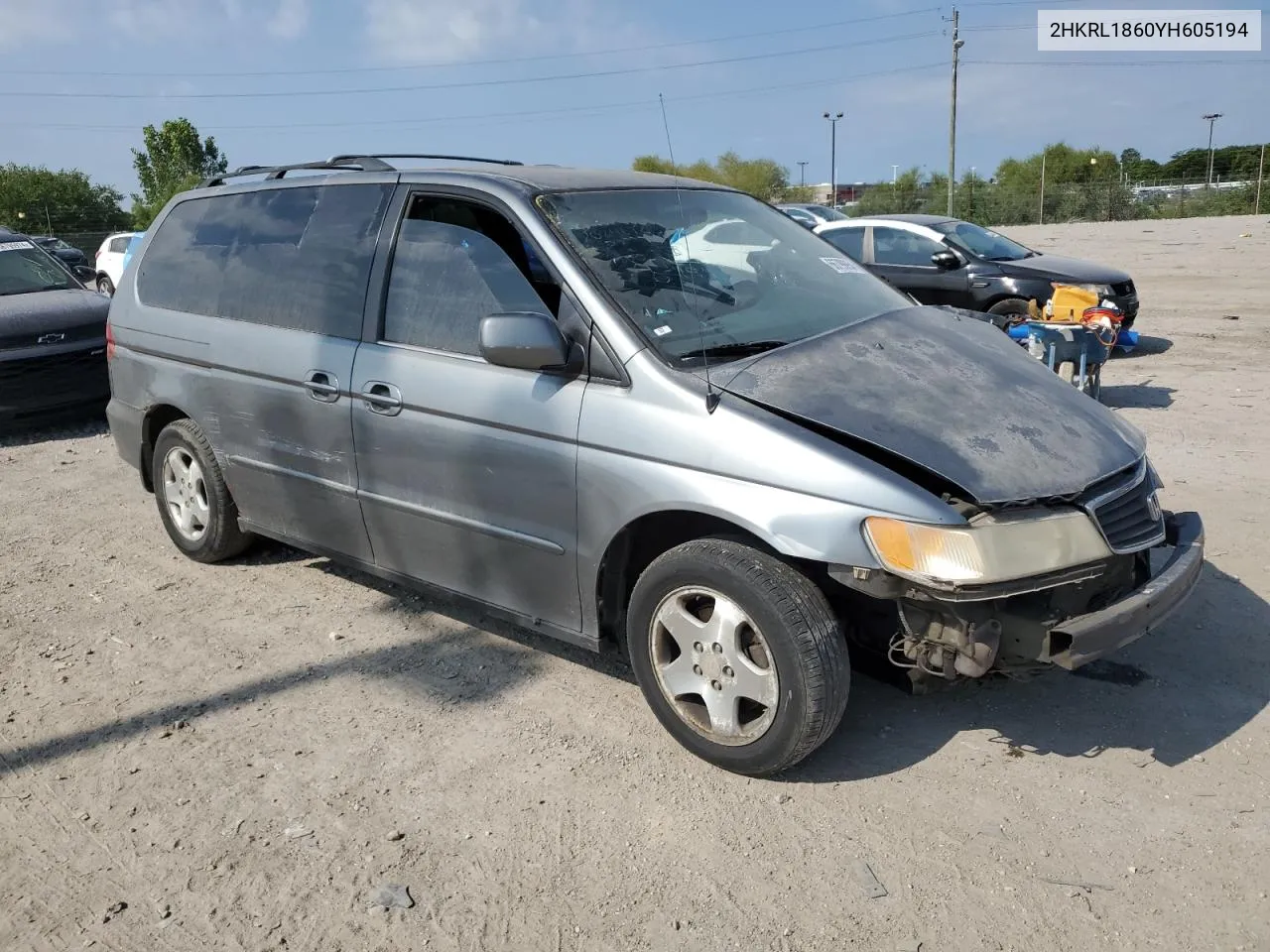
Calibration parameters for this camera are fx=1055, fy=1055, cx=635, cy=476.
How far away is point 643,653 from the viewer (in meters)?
3.53

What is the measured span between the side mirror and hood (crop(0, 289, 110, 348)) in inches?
256

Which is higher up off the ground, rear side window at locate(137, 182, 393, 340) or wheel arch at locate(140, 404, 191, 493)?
rear side window at locate(137, 182, 393, 340)

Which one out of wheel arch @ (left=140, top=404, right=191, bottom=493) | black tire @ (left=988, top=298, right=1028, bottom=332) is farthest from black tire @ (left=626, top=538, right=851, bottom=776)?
black tire @ (left=988, top=298, right=1028, bottom=332)

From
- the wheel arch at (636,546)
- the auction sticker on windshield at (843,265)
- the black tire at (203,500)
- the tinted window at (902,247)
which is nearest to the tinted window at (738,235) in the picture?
the auction sticker on windshield at (843,265)

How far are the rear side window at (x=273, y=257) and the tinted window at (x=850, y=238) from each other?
8.30 m

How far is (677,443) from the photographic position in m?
3.31

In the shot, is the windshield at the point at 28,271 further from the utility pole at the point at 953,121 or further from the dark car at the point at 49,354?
the utility pole at the point at 953,121

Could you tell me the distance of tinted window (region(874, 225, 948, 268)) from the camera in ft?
38.9

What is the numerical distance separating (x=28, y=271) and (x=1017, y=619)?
9946mm

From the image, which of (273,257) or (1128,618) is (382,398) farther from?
(1128,618)

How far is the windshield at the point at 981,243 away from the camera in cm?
1177

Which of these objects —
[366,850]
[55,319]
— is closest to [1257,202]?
[55,319]

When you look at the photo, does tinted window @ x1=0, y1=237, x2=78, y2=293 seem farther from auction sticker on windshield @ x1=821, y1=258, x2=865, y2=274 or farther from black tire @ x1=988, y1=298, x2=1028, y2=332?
black tire @ x1=988, y1=298, x2=1028, y2=332

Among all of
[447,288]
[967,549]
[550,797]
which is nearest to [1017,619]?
[967,549]
